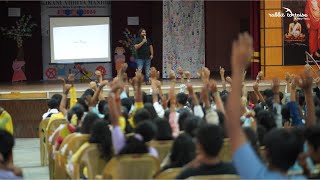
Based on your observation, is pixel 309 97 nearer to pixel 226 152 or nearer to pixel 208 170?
pixel 226 152

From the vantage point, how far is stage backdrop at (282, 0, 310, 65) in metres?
14.6

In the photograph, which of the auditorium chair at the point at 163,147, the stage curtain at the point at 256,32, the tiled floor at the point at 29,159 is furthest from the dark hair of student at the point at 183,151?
the stage curtain at the point at 256,32

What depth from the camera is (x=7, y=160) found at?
3834mm

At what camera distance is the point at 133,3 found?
1758cm

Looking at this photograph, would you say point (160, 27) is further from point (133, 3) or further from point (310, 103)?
point (310, 103)

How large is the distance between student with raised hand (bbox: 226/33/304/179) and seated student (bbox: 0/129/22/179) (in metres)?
1.24

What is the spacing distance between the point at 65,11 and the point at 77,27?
1174mm

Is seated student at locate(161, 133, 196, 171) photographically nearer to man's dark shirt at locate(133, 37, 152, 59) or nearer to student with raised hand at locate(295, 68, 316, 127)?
student with raised hand at locate(295, 68, 316, 127)

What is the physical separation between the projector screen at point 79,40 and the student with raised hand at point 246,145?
1295cm

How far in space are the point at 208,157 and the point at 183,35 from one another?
1321 cm

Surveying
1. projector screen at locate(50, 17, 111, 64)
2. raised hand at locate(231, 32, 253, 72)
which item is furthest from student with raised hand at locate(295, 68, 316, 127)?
projector screen at locate(50, 17, 111, 64)

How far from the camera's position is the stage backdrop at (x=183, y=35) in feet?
54.0

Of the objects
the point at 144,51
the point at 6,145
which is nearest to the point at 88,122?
the point at 6,145

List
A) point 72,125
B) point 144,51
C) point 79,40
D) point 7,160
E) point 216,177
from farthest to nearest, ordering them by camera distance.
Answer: point 79,40 → point 144,51 → point 72,125 → point 7,160 → point 216,177
